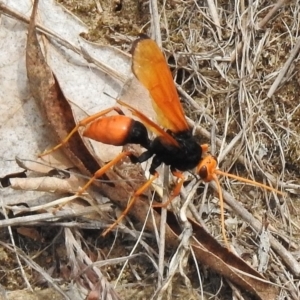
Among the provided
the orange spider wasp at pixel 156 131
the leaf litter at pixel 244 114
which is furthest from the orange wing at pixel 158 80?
the leaf litter at pixel 244 114

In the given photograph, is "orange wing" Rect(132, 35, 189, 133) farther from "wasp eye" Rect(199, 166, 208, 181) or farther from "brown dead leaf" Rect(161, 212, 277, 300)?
"brown dead leaf" Rect(161, 212, 277, 300)

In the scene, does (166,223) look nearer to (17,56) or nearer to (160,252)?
(160,252)

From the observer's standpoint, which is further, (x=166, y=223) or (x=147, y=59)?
(x=166, y=223)

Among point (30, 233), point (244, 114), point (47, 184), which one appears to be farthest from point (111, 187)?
point (244, 114)

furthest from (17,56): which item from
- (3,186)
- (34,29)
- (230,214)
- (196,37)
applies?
(230,214)

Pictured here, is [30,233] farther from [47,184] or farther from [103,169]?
[103,169]

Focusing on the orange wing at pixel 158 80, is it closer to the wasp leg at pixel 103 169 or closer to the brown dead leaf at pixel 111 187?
the wasp leg at pixel 103 169
